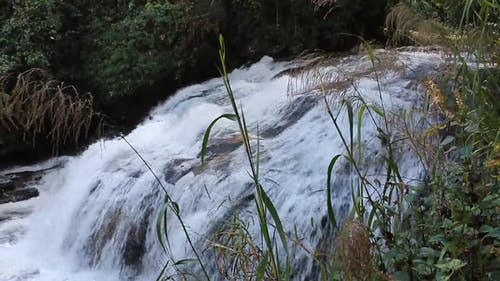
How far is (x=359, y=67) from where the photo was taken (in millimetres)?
4535

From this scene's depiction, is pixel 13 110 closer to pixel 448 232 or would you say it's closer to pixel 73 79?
pixel 448 232

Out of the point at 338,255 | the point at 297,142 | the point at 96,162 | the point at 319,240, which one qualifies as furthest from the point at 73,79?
the point at 338,255

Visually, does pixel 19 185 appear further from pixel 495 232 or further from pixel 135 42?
pixel 495 232

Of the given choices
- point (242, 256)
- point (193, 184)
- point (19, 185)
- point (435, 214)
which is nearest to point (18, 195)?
point (19, 185)

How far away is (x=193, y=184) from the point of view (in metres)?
4.58

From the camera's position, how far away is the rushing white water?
389 centimetres

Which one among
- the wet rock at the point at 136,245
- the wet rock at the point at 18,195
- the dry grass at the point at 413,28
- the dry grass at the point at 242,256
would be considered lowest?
the wet rock at the point at 18,195

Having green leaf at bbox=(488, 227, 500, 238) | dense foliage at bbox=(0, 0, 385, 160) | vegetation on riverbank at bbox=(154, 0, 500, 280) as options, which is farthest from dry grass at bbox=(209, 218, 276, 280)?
dense foliage at bbox=(0, 0, 385, 160)

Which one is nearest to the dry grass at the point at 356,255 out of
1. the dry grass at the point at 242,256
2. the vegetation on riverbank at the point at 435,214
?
the vegetation on riverbank at the point at 435,214

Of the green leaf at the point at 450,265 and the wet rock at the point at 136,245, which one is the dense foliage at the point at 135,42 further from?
the green leaf at the point at 450,265

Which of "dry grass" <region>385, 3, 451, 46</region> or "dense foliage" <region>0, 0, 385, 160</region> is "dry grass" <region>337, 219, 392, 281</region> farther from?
"dense foliage" <region>0, 0, 385, 160</region>

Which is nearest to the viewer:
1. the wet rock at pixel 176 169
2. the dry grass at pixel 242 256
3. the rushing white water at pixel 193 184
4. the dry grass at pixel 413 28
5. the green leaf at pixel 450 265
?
the green leaf at pixel 450 265

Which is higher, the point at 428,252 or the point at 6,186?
the point at 428,252

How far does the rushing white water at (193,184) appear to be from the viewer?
12.8 ft
